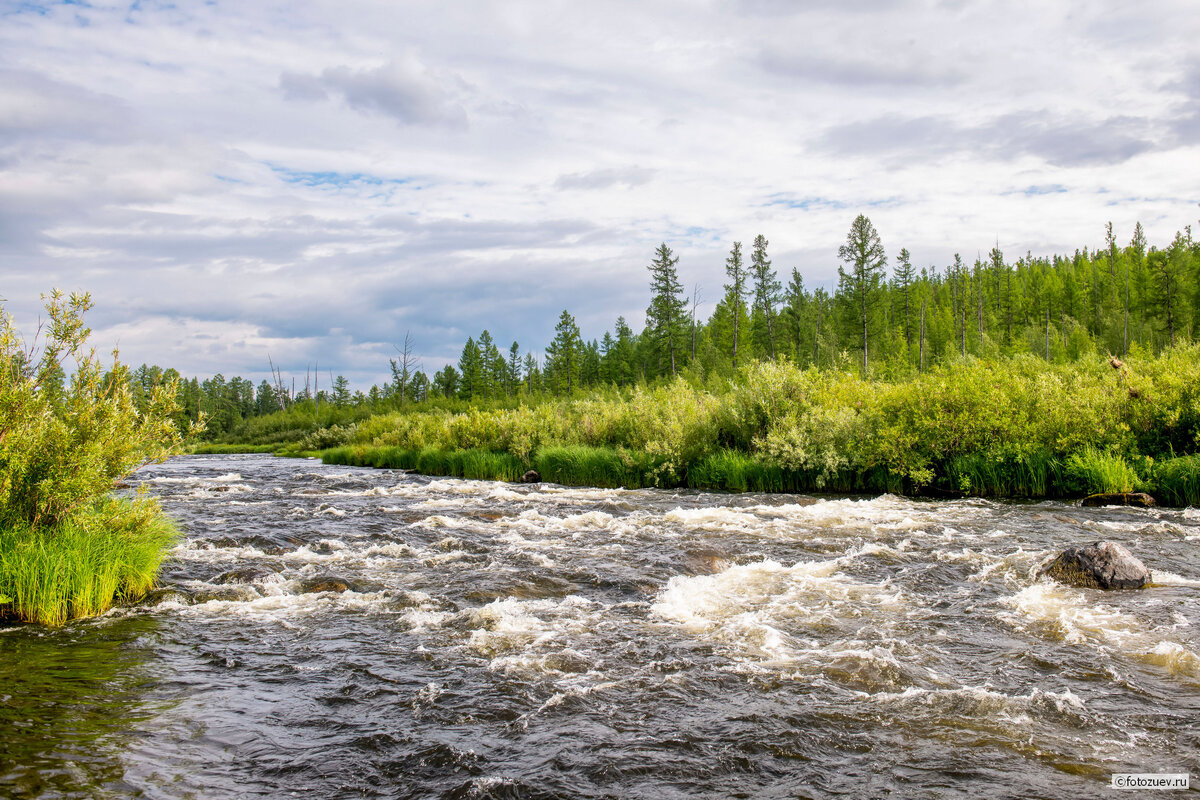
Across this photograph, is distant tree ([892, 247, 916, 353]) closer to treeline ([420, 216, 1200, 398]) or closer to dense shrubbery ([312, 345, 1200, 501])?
treeline ([420, 216, 1200, 398])

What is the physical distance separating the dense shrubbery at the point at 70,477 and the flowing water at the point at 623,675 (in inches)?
22.5

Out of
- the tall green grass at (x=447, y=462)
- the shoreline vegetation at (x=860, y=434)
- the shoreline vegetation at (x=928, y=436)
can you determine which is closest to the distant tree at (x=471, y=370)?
the shoreline vegetation at (x=860, y=434)

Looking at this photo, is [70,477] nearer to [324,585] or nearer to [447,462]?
[324,585]

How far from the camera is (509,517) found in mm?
19031

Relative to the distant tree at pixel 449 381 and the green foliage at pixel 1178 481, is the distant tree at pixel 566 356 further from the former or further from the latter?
the green foliage at pixel 1178 481

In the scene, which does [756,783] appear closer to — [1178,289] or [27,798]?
[27,798]

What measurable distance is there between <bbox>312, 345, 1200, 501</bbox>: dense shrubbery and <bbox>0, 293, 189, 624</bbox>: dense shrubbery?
1856cm

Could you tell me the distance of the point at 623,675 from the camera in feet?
24.5

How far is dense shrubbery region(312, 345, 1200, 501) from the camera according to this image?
756 inches

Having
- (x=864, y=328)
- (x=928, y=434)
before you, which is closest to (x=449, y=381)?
(x=864, y=328)

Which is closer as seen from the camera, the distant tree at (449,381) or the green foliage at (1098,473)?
the green foliage at (1098,473)

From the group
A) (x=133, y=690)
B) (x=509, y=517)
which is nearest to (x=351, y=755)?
(x=133, y=690)

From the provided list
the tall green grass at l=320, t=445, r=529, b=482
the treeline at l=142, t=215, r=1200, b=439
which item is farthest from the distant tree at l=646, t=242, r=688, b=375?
the tall green grass at l=320, t=445, r=529, b=482

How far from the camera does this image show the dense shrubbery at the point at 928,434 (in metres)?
19.2
